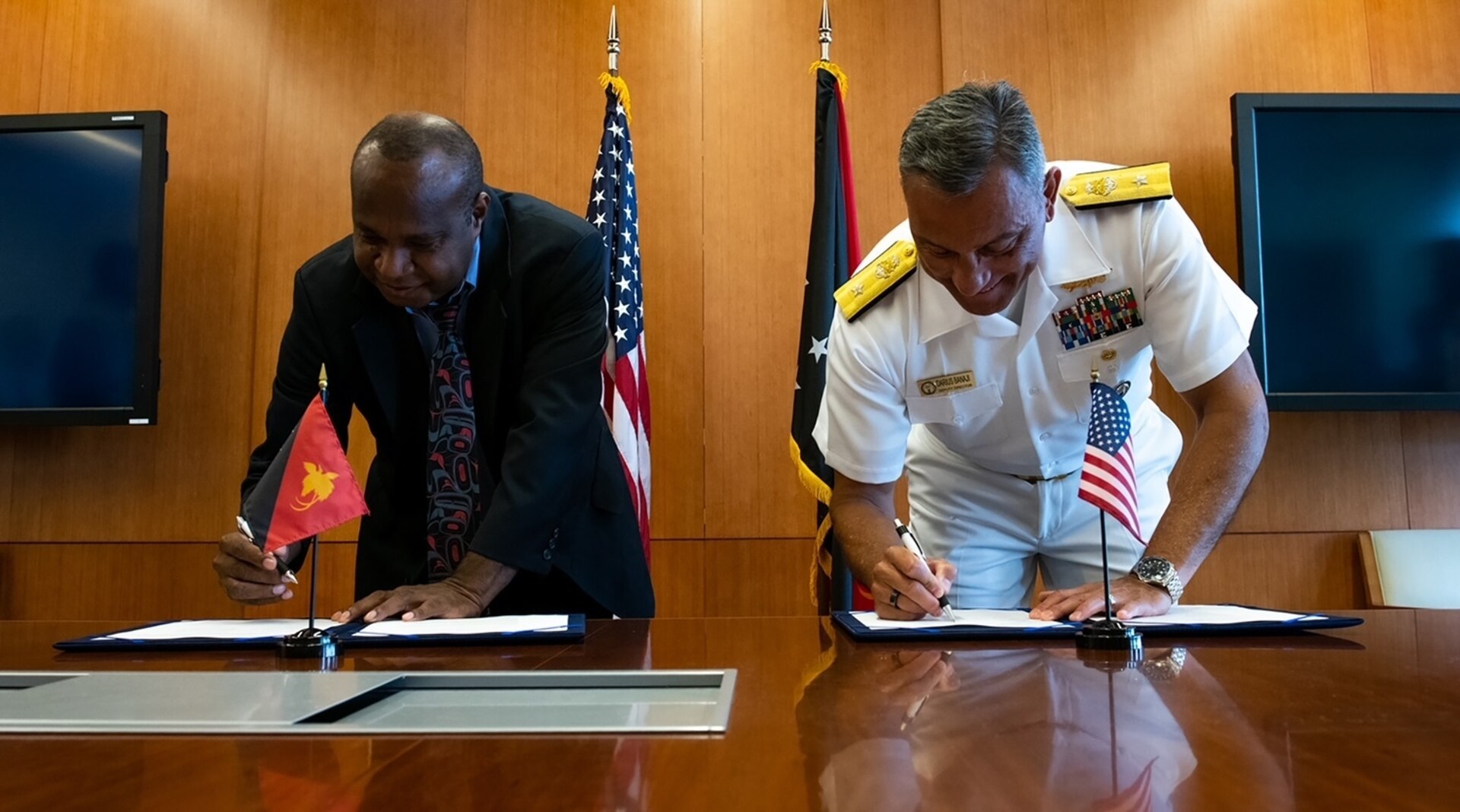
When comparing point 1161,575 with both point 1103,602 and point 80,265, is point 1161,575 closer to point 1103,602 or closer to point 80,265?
point 1103,602

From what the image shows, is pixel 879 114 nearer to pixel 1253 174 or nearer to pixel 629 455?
pixel 1253 174

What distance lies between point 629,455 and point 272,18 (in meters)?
2.06

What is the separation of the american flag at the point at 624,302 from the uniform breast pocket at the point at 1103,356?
146cm

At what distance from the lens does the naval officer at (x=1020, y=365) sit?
1508 mm

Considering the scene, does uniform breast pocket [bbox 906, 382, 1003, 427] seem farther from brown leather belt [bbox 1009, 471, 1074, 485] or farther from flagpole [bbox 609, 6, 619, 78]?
flagpole [bbox 609, 6, 619, 78]

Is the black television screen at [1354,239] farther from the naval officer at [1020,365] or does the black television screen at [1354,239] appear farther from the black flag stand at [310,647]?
the black flag stand at [310,647]

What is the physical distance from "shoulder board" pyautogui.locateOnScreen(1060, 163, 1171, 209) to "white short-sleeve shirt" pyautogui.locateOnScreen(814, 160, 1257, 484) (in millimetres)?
16

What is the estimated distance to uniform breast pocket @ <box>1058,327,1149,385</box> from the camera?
1757 mm

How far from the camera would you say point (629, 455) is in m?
3.06

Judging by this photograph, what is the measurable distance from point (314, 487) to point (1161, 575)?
106cm

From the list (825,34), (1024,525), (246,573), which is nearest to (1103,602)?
(1024,525)

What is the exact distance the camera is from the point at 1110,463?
4.16ft

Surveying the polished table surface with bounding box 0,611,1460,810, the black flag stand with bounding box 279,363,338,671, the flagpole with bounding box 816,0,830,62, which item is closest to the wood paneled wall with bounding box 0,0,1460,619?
the flagpole with bounding box 816,0,830,62

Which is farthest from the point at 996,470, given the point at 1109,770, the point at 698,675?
the point at 1109,770
